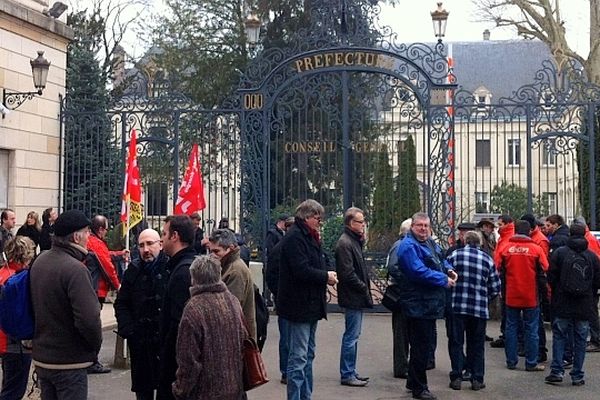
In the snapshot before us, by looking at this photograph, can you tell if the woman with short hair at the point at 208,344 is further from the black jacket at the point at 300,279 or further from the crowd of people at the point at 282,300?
the black jacket at the point at 300,279

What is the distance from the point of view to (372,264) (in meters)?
14.2

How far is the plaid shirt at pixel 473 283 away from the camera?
8281 mm

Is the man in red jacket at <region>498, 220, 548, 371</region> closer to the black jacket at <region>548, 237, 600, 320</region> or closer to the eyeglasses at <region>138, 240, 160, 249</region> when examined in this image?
the black jacket at <region>548, 237, 600, 320</region>

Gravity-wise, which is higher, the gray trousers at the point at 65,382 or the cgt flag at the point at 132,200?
the cgt flag at the point at 132,200

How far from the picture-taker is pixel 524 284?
916cm

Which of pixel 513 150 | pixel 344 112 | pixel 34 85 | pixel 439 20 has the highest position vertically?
pixel 439 20

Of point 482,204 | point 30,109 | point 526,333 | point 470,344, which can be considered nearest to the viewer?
point 470,344

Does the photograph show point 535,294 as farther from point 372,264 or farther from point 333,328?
point 372,264

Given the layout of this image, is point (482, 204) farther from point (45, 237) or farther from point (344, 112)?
point (45, 237)

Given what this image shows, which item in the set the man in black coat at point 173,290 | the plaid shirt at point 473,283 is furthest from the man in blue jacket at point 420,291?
the man in black coat at point 173,290

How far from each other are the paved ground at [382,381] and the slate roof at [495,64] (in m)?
34.0

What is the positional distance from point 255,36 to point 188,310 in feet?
38.4

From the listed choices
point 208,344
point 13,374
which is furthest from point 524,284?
point 13,374

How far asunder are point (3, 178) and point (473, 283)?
860 cm
